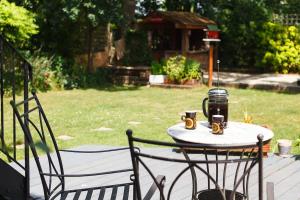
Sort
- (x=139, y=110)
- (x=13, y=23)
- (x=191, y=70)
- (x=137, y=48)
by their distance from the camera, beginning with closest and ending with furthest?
(x=139, y=110)
(x=13, y=23)
(x=191, y=70)
(x=137, y=48)

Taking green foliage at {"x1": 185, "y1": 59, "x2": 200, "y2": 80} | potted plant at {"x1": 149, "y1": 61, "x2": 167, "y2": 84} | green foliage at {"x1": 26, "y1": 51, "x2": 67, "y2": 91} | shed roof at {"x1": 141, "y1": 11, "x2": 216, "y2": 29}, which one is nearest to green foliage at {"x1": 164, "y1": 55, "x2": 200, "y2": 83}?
green foliage at {"x1": 185, "y1": 59, "x2": 200, "y2": 80}

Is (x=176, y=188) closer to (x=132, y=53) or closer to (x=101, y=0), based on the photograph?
(x=101, y=0)

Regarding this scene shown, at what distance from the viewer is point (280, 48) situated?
58.6ft

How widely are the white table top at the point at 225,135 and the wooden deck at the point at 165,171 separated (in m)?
0.68

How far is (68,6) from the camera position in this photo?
1322 centimetres

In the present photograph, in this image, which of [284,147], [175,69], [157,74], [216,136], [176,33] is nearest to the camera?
[216,136]

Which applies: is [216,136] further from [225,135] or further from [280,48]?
[280,48]

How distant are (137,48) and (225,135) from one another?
14.2 m

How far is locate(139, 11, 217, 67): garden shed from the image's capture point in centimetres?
1720

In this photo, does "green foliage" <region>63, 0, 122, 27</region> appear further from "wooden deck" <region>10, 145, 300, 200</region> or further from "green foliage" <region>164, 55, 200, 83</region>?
"wooden deck" <region>10, 145, 300, 200</region>

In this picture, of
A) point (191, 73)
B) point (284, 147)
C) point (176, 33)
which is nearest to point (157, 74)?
point (191, 73)

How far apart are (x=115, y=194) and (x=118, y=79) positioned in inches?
491

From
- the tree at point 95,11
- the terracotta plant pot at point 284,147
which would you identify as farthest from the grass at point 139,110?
the tree at point 95,11

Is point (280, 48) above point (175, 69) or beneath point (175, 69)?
above
